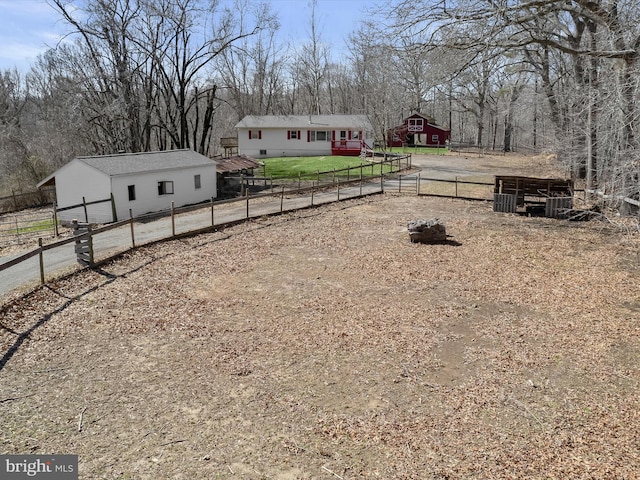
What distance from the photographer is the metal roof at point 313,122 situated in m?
51.2

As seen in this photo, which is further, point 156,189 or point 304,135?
point 304,135

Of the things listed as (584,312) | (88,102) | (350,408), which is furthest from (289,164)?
(350,408)

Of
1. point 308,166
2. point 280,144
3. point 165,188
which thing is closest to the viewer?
point 165,188

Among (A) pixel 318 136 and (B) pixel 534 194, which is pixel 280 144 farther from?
(B) pixel 534 194

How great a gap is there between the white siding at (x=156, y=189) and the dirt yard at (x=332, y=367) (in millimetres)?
10497

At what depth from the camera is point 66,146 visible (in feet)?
137

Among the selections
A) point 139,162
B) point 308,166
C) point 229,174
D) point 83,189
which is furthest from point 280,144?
point 83,189

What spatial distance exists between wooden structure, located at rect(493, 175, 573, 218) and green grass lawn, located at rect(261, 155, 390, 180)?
578 inches

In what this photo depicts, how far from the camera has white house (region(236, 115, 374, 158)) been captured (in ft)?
168

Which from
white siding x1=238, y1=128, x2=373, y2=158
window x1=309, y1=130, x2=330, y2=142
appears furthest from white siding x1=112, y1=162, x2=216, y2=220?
window x1=309, y1=130, x2=330, y2=142

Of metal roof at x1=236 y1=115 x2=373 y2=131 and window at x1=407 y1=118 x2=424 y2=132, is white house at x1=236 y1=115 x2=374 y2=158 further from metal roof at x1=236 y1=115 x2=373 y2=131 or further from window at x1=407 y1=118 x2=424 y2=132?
window at x1=407 y1=118 x2=424 y2=132

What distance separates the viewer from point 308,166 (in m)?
43.6

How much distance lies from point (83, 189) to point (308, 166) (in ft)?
71.1

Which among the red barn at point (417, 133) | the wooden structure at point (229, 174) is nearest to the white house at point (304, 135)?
the red barn at point (417, 133)
